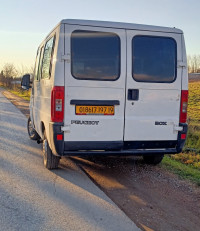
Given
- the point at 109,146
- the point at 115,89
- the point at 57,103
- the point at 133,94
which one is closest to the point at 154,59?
the point at 133,94

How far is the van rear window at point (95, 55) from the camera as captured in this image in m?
4.39

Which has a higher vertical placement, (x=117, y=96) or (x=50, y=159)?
(x=117, y=96)

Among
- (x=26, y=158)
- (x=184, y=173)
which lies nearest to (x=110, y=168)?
(x=184, y=173)

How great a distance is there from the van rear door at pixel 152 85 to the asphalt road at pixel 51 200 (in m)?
1.19

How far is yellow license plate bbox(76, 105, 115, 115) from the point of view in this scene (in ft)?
14.6

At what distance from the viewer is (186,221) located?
3.54 m

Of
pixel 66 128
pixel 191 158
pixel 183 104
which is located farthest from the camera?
pixel 191 158

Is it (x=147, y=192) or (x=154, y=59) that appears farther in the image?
(x=154, y=59)

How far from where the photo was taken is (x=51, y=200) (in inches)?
156

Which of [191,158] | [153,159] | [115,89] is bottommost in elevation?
[191,158]

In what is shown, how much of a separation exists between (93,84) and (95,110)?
409mm

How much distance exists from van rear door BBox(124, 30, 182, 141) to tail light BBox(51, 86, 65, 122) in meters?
1.05

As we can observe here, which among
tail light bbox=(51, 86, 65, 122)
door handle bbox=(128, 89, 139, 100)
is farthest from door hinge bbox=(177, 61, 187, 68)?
tail light bbox=(51, 86, 65, 122)

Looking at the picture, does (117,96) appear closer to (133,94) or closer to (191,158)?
(133,94)
